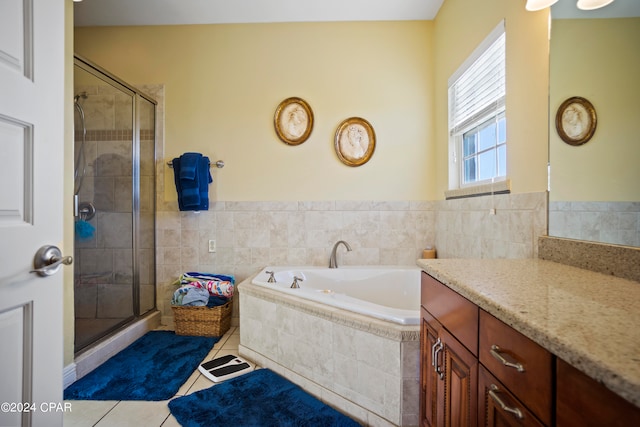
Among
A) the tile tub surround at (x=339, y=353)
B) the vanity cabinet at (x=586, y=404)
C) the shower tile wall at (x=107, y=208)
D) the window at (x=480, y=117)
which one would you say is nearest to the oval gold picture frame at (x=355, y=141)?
the window at (x=480, y=117)

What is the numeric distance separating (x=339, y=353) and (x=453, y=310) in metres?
0.83

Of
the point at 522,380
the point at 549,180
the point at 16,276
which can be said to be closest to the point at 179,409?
the point at 16,276

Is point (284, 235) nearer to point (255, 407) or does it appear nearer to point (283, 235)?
point (283, 235)

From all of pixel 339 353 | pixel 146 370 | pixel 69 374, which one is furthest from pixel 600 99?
pixel 69 374

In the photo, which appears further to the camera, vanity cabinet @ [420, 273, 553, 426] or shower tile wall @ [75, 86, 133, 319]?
shower tile wall @ [75, 86, 133, 319]

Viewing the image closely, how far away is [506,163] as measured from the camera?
5.58 feet

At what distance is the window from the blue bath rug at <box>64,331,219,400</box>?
7.59ft

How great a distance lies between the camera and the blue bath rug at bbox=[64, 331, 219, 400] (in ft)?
5.67

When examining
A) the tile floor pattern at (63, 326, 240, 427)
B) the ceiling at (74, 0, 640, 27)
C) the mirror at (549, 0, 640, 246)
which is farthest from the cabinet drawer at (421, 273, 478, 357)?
the ceiling at (74, 0, 640, 27)

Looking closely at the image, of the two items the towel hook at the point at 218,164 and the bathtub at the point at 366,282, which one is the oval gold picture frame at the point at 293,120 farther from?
the bathtub at the point at 366,282

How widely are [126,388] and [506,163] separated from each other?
255 cm

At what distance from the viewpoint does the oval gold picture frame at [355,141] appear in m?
2.71

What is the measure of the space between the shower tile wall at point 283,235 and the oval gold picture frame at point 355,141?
40 cm

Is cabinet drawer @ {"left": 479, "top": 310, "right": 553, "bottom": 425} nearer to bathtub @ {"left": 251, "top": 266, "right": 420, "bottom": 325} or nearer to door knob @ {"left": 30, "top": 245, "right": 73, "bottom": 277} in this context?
door knob @ {"left": 30, "top": 245, "right": 73, "bottom": 277}
